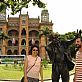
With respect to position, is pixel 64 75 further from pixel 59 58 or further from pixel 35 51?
pixel 35 51

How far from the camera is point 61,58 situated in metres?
8.20

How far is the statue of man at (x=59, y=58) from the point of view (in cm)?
809

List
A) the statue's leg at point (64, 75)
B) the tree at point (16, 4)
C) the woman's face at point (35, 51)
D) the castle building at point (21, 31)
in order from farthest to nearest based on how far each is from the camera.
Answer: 1. the castle building at point (21, 31)
2. the tree at point (16, 4)
3. the statue's leg at point (64, 75)
4. the woman's face at point (35, 51)

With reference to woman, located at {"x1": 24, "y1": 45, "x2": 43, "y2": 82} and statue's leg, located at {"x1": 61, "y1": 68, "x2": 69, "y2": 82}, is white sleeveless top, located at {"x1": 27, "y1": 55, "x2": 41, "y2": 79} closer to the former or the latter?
woman, located at {"x1": 24, "y1": 45, "x2": 43, "y2": 82}

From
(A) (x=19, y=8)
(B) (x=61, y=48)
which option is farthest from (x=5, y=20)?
(B) (x=61, y=48)

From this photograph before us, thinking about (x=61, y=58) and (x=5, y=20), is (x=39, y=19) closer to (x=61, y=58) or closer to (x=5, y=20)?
(x=5, y=20)

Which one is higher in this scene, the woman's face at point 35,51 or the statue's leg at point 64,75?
the woman's face at point 35,51

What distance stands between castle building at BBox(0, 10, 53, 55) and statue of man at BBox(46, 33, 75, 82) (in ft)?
221

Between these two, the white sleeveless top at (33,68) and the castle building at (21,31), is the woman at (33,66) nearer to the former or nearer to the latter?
the white sleeveless top at (33,68)

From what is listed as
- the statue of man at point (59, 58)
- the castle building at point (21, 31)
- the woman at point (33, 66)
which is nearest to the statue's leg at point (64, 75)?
the statue of man at point (59, 58)

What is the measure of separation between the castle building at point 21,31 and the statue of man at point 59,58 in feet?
221

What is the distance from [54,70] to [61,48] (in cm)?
56

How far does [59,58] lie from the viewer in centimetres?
821

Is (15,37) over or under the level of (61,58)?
over
